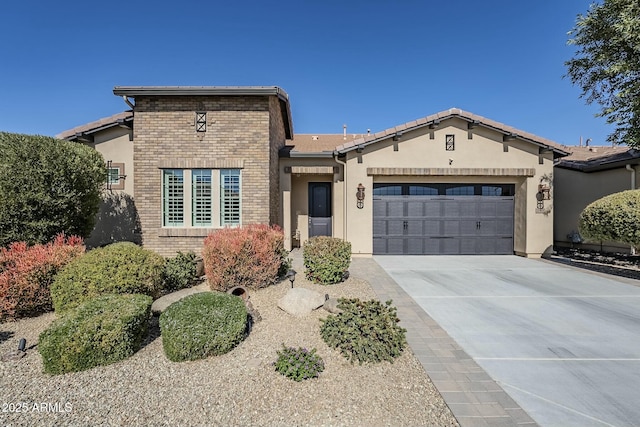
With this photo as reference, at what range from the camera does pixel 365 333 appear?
3.51 meters

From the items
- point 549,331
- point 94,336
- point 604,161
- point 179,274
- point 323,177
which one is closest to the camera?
point 94,336

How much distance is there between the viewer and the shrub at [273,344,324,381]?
2969 millimetres

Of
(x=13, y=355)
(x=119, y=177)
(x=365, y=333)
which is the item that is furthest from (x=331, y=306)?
(x=119, y=177)

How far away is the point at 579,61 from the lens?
1007 cm

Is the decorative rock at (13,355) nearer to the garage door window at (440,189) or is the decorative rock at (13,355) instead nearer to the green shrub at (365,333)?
the green shrub at (365,333)

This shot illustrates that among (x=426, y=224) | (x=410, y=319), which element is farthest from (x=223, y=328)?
(x=426, y=224)

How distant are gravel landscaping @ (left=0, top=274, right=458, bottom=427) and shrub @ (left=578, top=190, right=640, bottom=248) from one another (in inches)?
330

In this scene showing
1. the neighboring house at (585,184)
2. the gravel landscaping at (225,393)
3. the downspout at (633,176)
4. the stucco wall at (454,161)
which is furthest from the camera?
the neighboring house at (585,184)

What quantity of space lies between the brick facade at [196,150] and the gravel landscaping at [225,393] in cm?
502

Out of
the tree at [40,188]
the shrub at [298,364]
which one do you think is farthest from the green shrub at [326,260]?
the tree at [40,188]

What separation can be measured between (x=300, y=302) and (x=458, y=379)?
2.49 m

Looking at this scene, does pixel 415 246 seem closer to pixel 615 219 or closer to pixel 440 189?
pixel 440 189

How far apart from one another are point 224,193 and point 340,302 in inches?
231

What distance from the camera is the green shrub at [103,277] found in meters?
4.39
